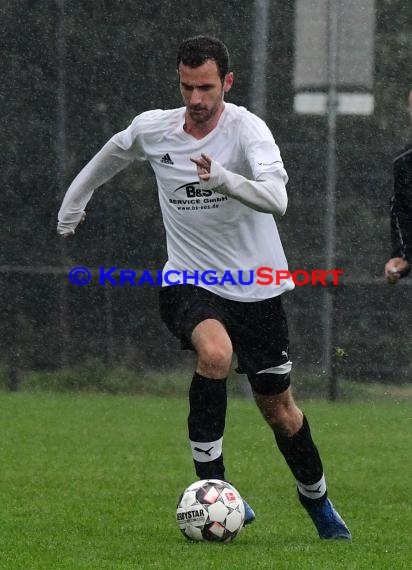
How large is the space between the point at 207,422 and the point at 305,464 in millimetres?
455

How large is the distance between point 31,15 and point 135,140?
774 centimetres

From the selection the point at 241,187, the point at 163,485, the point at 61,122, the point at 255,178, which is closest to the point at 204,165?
the point at 241,187

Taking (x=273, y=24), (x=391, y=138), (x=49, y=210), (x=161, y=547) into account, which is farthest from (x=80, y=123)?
(x=161, y=547)

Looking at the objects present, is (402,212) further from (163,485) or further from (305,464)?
(163,485)

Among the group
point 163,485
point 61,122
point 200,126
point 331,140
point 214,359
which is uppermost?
point 200,126

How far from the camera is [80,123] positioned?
1345 centimetres

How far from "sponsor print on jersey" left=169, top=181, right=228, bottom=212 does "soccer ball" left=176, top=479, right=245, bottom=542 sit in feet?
3.45

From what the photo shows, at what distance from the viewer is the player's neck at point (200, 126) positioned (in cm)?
576

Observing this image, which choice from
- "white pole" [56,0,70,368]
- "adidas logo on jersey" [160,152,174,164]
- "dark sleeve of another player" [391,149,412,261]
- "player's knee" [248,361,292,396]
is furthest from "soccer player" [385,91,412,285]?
"white pole" [56,0,70,368]

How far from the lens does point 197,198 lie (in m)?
5.71

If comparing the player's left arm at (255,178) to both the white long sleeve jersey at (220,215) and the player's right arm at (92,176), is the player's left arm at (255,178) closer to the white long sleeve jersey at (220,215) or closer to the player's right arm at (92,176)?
the white long sleeve jersey at (220,215)

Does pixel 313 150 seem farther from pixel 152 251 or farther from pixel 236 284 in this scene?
pixel 236 284

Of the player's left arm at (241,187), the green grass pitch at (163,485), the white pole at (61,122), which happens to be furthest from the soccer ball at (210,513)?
the white pole at (61,122)

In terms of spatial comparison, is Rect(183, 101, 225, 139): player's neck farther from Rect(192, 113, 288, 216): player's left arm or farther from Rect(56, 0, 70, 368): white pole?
Rect(56, 0, 70, 368): white pole
